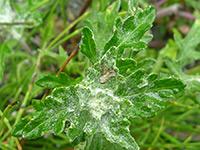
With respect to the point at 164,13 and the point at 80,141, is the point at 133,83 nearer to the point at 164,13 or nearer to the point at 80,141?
the point at 80,141

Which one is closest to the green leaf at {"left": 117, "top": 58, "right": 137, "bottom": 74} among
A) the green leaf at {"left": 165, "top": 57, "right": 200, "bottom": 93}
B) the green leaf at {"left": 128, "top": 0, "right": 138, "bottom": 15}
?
the green leaf at {"left": 128, "top": 0, "right": 138, "bottom": 15}

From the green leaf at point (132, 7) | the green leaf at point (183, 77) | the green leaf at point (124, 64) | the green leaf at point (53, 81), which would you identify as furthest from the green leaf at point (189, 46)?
the green leaf at point (53, 81)

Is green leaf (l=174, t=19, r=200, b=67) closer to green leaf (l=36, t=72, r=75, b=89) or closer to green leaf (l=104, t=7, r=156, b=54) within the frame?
green leaf (l=104, t=7, r=156, b=54)

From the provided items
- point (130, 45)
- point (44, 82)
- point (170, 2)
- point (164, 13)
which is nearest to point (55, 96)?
point (44, 82)

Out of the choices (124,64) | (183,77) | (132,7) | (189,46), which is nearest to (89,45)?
(124,64)

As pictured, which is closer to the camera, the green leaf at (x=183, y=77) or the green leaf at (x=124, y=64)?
the green leaf at (x=124, y=64)

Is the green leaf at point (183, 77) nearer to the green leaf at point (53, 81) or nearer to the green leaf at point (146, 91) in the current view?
the green leaf at point (146, 91)

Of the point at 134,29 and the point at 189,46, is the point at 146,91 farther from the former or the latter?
the point at 189,46
